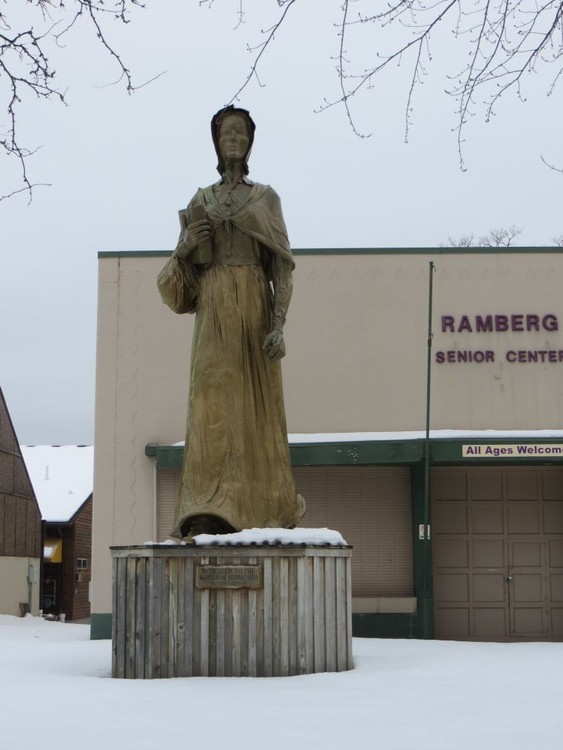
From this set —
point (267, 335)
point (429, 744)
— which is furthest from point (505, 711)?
point (267, 335)

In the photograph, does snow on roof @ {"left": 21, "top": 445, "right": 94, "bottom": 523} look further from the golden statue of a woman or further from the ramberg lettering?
the golden statue of a woman

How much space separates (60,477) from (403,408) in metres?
25.2

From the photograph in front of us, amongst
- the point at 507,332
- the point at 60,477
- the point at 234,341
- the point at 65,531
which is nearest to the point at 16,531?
the point at 65,531

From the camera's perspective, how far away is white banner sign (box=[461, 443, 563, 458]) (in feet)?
55.9

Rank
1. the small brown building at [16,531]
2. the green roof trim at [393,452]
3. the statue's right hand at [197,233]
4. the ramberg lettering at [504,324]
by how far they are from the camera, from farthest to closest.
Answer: the small brown building at [16,531]
the ramberg lettering at [504,324]
the green roof trim at [393,452]
the statue's right hand at [197,233]

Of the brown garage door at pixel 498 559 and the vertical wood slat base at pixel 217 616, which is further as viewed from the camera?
the brown garage door at pixel 498 559

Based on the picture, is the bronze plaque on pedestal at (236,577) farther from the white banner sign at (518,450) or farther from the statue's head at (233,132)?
the white banner sign at (518,450)

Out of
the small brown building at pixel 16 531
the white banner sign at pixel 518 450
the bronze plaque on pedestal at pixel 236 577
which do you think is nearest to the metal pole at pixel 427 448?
the white banner sign at pixel 518 450

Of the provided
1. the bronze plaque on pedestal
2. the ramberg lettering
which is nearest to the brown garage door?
the ramberg lettering

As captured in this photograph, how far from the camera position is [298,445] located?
1759cm

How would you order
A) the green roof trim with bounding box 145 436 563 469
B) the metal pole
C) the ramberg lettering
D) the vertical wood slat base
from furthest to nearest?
1. the ramberg lettering
2. the green roof trim with bounding box 145 436 563 469
3. the metal pole
4. the vertical wood slat base

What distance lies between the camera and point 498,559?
18.6 m

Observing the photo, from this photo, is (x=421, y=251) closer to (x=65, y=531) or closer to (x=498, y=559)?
(x=498, y=559)

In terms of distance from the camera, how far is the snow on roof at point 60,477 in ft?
127
